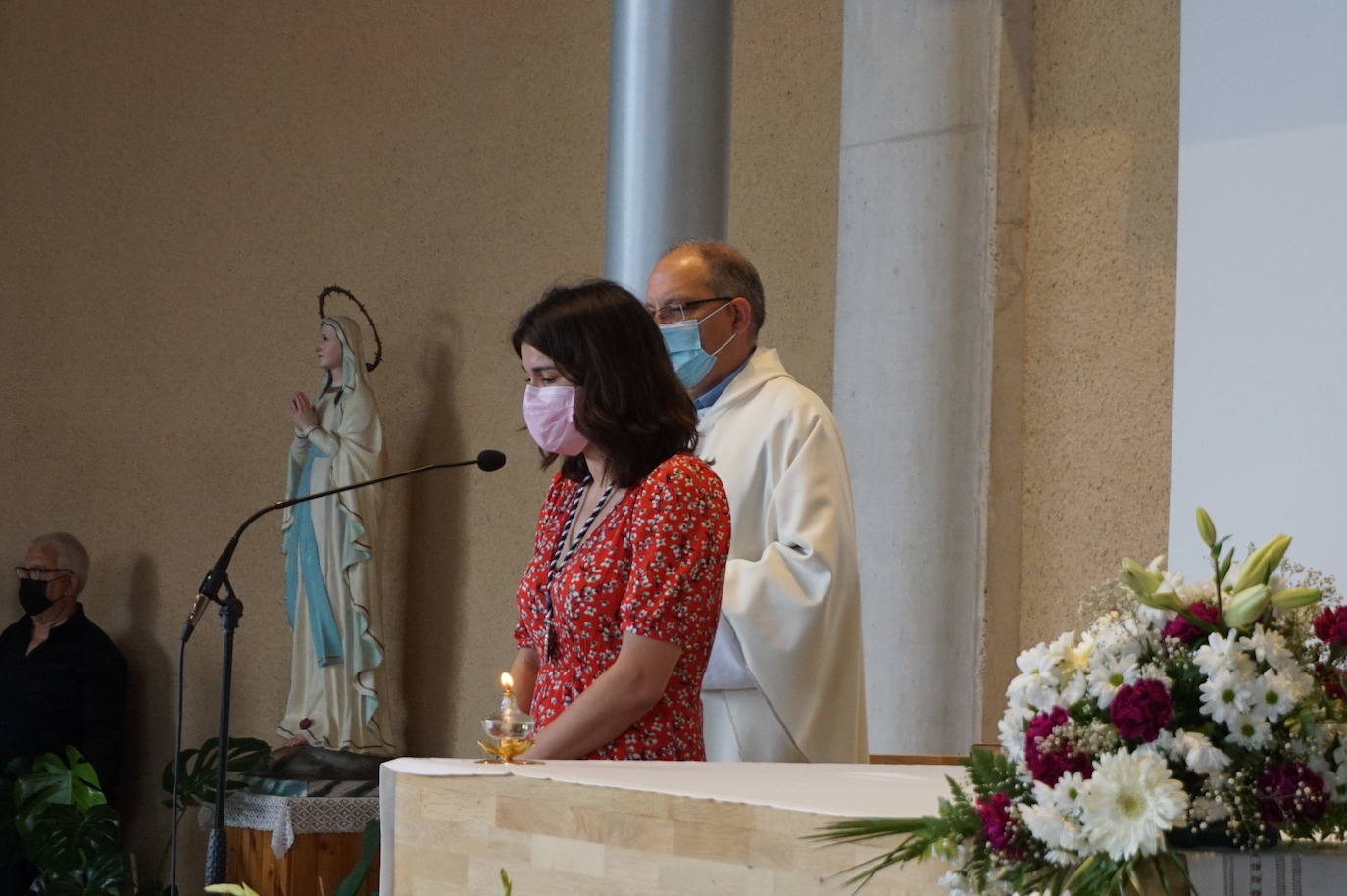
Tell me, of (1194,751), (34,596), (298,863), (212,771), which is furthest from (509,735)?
(34,596)

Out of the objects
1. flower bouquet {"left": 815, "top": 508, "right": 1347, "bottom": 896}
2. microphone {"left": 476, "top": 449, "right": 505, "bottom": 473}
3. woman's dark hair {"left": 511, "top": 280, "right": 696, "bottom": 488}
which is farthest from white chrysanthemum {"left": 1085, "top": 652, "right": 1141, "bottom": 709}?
microphone {"left": 476, "top": 449, "right": 505, "bottom": 473}

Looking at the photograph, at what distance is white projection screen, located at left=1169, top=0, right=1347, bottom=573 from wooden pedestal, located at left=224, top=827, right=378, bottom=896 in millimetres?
3770

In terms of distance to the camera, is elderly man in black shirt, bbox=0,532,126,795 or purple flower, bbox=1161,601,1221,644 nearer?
purple flower, bbox=1161,601,1221,644

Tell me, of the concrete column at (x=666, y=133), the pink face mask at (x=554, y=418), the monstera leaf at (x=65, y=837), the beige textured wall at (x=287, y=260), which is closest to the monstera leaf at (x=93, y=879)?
the monstera leaf at (x=65, y=837)

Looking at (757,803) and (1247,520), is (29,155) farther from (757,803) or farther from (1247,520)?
(757,803)

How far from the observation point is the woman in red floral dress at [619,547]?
8.38 ft

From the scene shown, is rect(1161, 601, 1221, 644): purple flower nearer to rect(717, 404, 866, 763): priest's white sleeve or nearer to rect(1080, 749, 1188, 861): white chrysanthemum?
rect(1080, 749, 1188, 861): white chrysanthemum

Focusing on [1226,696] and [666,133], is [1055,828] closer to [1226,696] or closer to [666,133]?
[1226,696]

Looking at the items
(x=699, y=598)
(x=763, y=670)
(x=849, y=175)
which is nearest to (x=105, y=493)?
(x=849, y=175)

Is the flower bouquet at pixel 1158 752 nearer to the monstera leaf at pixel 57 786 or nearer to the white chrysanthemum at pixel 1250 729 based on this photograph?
the white chrysanthemum at pixel 1250 729

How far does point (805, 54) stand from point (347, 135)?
268 cm

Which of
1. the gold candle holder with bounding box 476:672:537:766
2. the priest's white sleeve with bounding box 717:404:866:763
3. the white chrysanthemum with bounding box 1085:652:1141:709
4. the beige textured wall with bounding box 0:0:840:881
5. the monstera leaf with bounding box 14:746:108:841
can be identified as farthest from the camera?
the monstera leaf with bounding box 14:746:108:841

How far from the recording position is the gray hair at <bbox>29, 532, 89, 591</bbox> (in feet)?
27.1

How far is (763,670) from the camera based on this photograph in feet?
11.0
